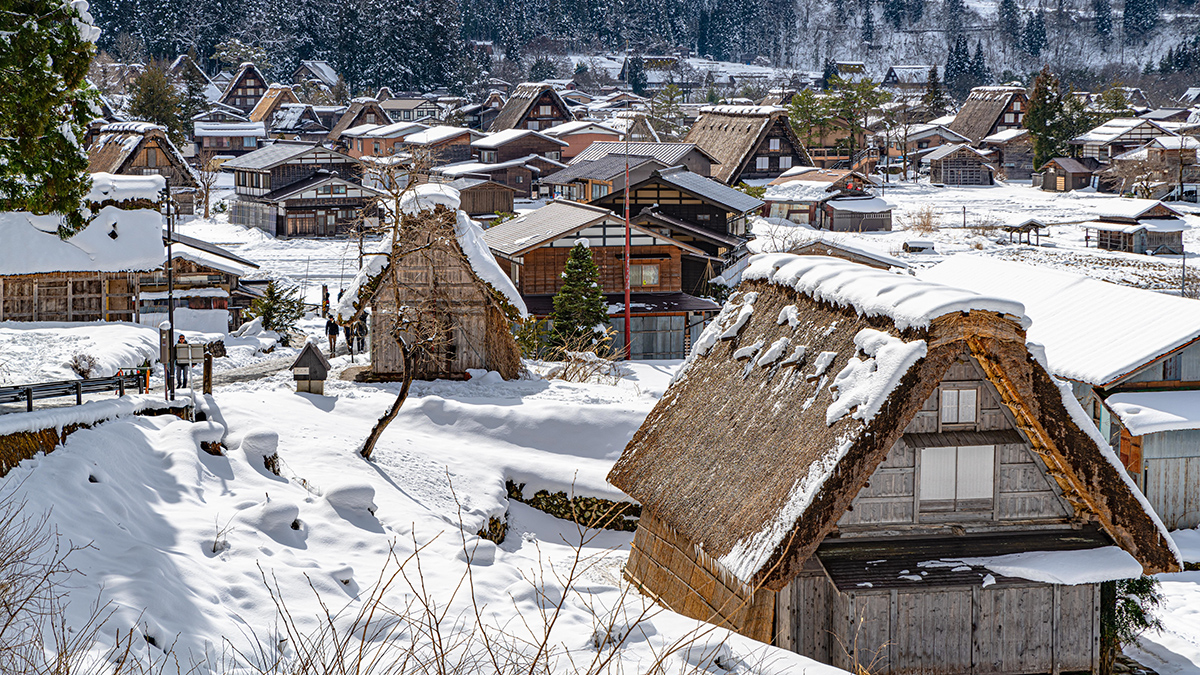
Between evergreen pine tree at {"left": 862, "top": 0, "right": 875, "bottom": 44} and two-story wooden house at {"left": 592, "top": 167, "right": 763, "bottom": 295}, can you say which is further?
evergreen pine tree at {"left": 862, "top": 0, "right": 875, "bottom": 44}

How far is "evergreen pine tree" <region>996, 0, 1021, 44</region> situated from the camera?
150m

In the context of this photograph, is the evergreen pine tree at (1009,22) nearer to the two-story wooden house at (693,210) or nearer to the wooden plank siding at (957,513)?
the two-story wooden house at (693,210)

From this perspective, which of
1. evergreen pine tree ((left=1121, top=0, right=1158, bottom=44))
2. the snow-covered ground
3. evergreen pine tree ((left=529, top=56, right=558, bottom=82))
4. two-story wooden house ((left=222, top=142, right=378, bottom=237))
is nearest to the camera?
the snow-covered ground

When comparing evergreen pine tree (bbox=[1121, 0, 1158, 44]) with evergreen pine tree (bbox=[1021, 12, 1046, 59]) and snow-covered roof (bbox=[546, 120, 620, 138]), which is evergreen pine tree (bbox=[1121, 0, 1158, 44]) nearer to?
evergreen pine tree (bbox=[1021, 12, 1046, 59])

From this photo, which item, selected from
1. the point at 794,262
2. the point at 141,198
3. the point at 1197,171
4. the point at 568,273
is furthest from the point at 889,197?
the point at 794,262

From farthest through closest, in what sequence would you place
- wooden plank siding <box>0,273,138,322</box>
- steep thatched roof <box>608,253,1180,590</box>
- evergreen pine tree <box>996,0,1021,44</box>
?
evergreen pine tree <box>996,0,1021,44</box> < wooden plank siding <box>0,273,138,322</box> < steep thatched roof <box>608,253,1180,590</box>

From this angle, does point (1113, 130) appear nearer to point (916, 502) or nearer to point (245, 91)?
point (245, 91)

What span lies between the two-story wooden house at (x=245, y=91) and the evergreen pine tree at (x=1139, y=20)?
11488 centimetres

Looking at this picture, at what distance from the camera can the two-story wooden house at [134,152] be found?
49.0 meters

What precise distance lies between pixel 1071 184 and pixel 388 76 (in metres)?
61.9

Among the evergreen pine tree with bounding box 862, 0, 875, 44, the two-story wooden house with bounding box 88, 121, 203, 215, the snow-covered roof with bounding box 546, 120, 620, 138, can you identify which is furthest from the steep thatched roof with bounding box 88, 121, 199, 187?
the evergreen pine tree with bounding box 862, 0, 875, 44

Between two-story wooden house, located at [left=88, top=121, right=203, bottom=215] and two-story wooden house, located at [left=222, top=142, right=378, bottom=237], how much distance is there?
3.71 meters

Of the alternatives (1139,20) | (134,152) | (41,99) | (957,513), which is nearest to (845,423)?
(957,513)

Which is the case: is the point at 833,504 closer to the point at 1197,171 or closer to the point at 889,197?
the point at 889,197
